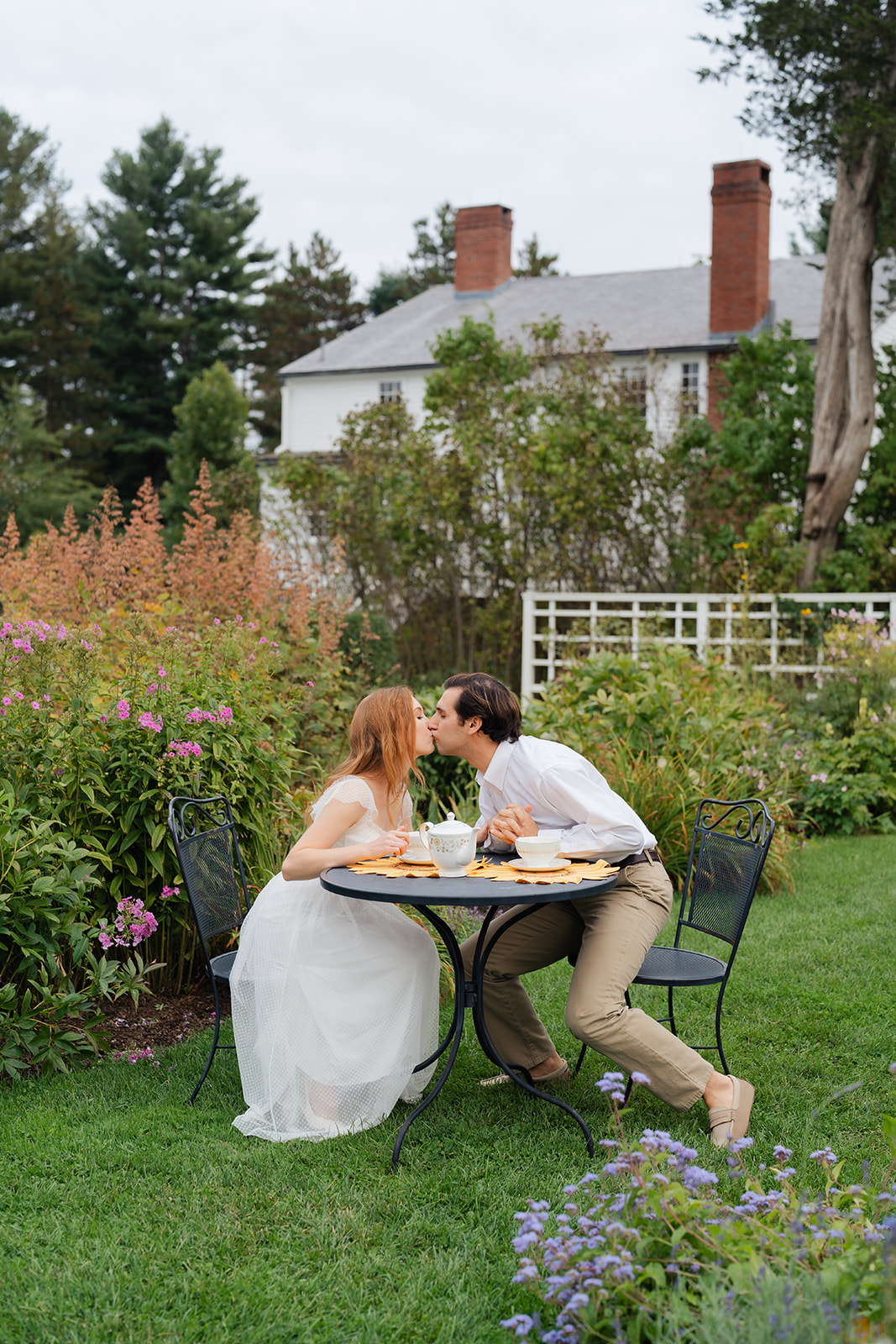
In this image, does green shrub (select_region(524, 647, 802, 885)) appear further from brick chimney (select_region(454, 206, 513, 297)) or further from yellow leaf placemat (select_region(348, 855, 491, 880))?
brick chimney (select_region(454, 206, 513, 297))

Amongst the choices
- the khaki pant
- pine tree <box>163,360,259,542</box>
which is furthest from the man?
pine tree <box>163,360,259,542</box>

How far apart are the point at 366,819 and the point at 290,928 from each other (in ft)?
1.30

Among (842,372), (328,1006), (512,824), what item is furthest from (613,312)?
(328,1006)

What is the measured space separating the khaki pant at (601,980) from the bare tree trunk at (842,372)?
9.01 meters

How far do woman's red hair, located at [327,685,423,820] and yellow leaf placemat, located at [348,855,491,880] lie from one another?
0.26 meters

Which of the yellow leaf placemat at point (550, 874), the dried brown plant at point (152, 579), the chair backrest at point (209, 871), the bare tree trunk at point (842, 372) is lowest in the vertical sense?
the chair backrest at point (209, 871)

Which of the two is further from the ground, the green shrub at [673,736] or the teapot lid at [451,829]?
the teapot lid at [451,829]

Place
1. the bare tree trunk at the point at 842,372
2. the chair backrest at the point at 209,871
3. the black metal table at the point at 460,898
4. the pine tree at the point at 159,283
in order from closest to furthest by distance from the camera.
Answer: the black metal table at the point at 460,898 → the chair backrest at the point at 209,871 → the bare tree trunk at the point at 842,372 → the pine tree at the point at 159,283

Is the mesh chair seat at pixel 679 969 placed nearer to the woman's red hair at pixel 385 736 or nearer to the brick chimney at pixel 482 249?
the woman's red hair at pixel 385 736

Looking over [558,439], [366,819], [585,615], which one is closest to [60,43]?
[558,439]

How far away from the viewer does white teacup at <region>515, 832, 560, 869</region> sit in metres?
3.18

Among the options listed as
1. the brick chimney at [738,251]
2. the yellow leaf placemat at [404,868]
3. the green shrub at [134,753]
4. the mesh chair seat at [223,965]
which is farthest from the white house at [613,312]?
the yellow leaf placemat at [404,868]

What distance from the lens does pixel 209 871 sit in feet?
11.9

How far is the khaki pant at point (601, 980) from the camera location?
311cm
